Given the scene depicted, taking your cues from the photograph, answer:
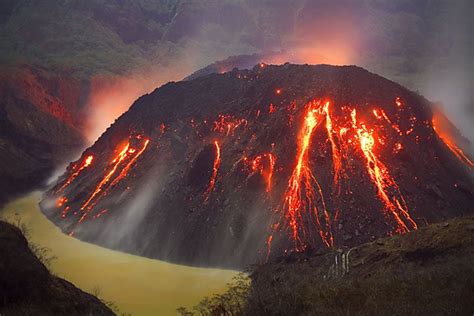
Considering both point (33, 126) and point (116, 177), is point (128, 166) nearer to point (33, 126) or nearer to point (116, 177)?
point (116, 177)

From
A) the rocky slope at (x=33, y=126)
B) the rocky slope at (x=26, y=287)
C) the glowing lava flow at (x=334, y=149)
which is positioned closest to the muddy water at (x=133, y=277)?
the rocky slope at (x=26, y=287)

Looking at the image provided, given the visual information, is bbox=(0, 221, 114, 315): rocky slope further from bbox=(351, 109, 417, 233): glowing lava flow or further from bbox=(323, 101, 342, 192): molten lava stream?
bbox=(323, 101, 342, 192): molten lava stream

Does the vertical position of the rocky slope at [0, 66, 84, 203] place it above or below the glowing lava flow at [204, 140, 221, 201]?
above

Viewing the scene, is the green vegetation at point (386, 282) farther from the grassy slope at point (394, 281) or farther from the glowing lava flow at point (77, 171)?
the glowing lava flow at point (77, 171)

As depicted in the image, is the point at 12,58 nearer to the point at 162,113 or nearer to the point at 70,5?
the point at 70,5

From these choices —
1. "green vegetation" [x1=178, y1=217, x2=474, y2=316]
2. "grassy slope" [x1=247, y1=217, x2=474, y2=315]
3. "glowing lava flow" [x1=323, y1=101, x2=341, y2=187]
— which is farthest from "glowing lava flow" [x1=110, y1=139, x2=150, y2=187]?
"grassy slope" [x1=247, y1=217, x2=474, y2=315]

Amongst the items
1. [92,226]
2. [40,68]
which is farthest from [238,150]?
[40,68]
